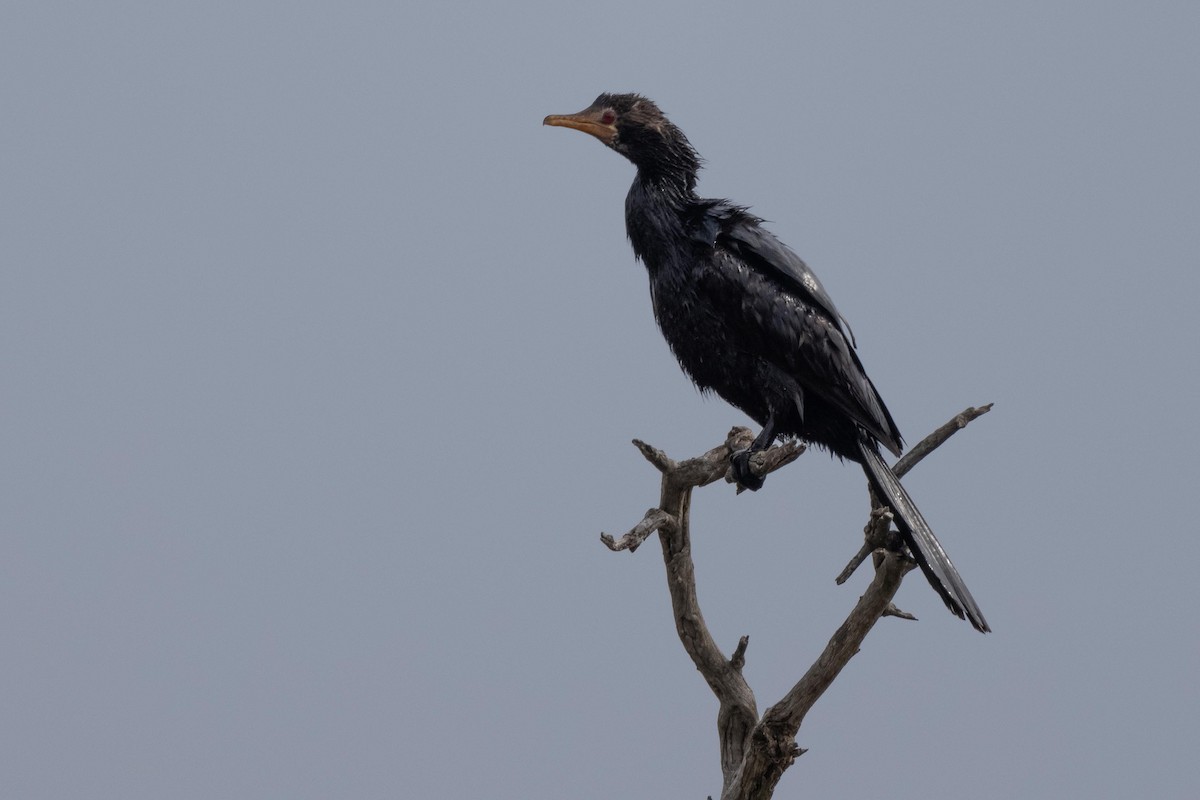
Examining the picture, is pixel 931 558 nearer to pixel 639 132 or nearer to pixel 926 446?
pixel 926 446

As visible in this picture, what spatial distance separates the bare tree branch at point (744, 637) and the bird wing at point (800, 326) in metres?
0.28

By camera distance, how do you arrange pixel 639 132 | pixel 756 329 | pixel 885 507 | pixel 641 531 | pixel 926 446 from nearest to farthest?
pixel 641 531 < pixel 885 507 < pixel 756 329 < pixel 926 446 < pixel 639 132

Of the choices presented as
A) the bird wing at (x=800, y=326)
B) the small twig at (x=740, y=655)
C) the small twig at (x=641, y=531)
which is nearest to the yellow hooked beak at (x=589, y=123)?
the bird wing at (x=800, y=326)

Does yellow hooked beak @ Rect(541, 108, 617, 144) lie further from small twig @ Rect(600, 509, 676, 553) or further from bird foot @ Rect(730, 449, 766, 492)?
small twig @ Rect(600, 509, 676, 553)

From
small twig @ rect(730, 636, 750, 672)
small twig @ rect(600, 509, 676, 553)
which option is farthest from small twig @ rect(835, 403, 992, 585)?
small twig @ rect(600, 509, 676, 553)

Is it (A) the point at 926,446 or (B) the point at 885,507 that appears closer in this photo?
(B) the point at 885,507

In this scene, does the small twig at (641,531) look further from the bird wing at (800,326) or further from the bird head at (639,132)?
the bird head at (639,132)

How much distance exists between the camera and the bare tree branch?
12.3 feet

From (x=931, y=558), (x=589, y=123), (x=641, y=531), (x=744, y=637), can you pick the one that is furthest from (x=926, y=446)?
(x=589, y=123)

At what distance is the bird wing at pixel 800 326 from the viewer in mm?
3922

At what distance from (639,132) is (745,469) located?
1.33 meters

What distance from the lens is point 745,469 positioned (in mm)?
3865

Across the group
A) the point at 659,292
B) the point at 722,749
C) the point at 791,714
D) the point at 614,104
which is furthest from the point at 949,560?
the point at 614,104

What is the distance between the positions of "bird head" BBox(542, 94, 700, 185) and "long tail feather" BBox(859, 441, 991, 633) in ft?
4.60
